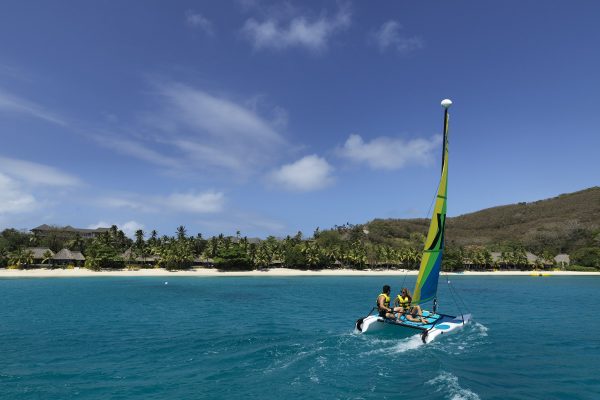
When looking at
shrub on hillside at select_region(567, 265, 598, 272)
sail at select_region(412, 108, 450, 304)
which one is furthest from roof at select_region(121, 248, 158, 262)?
shrub on hillside at select_region(567, 265, 598, 272)

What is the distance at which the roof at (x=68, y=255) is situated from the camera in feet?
323

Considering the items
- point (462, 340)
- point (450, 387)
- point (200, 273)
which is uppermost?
point (200, 273)

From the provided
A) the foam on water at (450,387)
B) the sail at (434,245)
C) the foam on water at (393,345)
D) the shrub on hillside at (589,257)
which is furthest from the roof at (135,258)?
the shrub on hillside at (589,257)

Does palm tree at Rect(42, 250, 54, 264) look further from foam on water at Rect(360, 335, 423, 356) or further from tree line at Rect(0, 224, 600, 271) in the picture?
foam on water at Rect(360, 335, 423, 356)

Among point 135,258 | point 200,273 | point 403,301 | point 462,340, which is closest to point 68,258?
point 135,258

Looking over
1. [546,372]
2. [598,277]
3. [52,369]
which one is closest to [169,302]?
[52,369]

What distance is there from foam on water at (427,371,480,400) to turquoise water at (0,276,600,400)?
0.04m

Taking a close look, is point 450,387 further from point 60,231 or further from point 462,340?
point 60,231

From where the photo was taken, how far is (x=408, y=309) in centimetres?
2345

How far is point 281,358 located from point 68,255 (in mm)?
97333

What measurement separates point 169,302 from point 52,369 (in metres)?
26.5

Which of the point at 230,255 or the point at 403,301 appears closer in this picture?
the point at 403,301

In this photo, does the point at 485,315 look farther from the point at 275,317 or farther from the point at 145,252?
the point at 145,252

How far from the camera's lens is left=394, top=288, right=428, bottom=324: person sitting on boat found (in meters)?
22.7
